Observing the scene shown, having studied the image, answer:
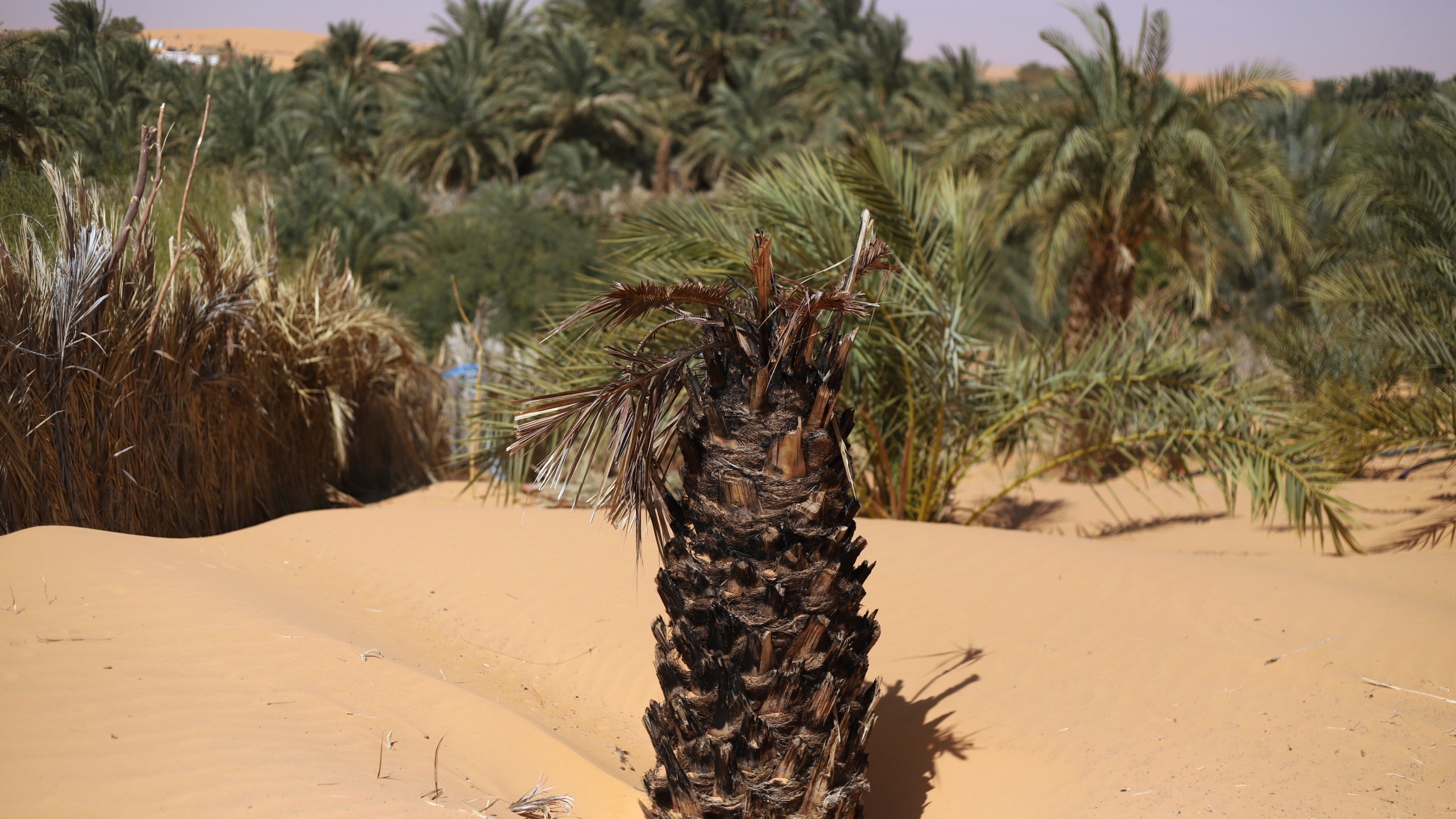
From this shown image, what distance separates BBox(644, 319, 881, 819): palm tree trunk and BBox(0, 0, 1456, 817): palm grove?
0.5 inches

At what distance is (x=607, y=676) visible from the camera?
203 inches

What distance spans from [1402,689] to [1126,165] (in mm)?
8189

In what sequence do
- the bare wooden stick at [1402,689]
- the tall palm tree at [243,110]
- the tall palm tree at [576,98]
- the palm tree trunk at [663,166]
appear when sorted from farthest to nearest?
the palm tree trunk at [663,166]
the tall palm tree at [576,98]
the tall palm tree at [243,110]
the bare wooden stick at [1402,689]

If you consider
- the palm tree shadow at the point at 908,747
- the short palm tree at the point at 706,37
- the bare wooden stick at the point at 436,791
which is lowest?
the palm tree shadow at the point at 908,747

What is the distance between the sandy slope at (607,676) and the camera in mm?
3336

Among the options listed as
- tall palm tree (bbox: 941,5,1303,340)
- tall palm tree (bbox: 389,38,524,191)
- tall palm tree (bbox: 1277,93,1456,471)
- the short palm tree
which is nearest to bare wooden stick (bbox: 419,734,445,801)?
tall palm tree (bbox: 1277,93,1456,471)

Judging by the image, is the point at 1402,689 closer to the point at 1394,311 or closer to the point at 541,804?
the point at 541,804

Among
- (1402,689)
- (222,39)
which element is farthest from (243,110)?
(1402,689)

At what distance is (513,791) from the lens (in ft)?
11.9

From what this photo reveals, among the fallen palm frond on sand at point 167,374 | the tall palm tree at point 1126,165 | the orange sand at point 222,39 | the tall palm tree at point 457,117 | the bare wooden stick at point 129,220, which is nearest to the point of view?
the fallen palm frond on sand at point 167,374

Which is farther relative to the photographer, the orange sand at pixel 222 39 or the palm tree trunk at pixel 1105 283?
the palm tree trunk at pixel 1105 283

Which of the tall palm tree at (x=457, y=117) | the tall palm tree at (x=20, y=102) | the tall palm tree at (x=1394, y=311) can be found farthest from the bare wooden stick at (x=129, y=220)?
the tall palm tree at (x=457, y=117)

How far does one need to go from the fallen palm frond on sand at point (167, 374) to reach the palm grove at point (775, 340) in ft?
0.09

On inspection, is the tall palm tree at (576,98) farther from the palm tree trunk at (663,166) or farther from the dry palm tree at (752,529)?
the dry palm tree at (752,529)
